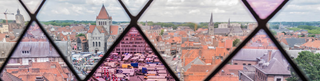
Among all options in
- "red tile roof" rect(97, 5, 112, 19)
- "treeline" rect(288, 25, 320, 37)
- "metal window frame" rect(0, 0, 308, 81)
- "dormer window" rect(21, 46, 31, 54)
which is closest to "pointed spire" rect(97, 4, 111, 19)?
"red tile roof" rect(97, 5, 112, 19)

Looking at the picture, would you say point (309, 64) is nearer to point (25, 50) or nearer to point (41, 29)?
point (41, 29)

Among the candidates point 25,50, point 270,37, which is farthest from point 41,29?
point 270,37

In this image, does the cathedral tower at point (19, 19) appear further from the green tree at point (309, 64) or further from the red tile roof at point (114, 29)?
A: the green tree at point (309, 64)

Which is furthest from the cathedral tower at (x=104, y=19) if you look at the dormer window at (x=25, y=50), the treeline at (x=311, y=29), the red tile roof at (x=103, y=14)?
the treeline at (x=311, y=29)

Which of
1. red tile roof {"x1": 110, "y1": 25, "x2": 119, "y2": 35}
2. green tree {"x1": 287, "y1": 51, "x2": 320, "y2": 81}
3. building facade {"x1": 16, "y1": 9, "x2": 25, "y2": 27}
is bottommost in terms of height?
green tree {"x1": 287, "y1": 51, "x2": 320, "y2": 81}

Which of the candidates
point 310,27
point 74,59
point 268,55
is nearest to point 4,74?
point 74,59

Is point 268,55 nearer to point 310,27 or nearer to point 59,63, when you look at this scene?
point 310,27

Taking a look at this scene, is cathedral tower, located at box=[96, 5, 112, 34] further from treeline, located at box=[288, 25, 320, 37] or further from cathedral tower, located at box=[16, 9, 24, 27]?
treeline, located at box=[288, 25, 320, 37]

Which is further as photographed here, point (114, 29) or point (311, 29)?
point (114, 29)
